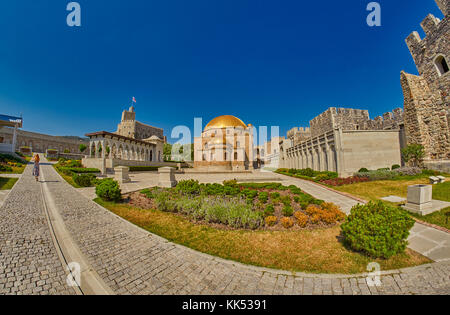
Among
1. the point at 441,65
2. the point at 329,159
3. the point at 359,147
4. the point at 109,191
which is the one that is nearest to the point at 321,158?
the point at 329,159

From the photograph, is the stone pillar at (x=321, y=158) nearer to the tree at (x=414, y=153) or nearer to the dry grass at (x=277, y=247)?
the tree at (x=414, y=153)

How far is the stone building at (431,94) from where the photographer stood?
13781mm

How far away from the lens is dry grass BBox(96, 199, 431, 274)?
12.0ft

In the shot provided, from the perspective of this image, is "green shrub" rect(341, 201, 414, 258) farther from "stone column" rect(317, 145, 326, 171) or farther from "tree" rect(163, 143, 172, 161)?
"tree" rect(163, 143, 172, 161)

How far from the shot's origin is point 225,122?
45.5 metres

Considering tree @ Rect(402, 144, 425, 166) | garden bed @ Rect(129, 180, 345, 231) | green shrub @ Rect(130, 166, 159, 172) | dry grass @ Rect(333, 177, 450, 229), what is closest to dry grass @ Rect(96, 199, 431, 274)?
garden bed @ Rect(129, 180, 345, 231)

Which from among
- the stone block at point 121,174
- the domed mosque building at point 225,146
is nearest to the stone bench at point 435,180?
the stone block at point 121,174

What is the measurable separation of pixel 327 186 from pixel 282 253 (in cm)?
1132

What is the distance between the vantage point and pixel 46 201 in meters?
7.85

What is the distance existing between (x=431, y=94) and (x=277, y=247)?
21955 millimetres

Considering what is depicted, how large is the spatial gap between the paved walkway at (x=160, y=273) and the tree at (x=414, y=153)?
16.4 meters

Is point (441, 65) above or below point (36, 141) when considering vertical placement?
above

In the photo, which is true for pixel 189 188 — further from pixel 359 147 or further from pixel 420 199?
pixel 359 147
